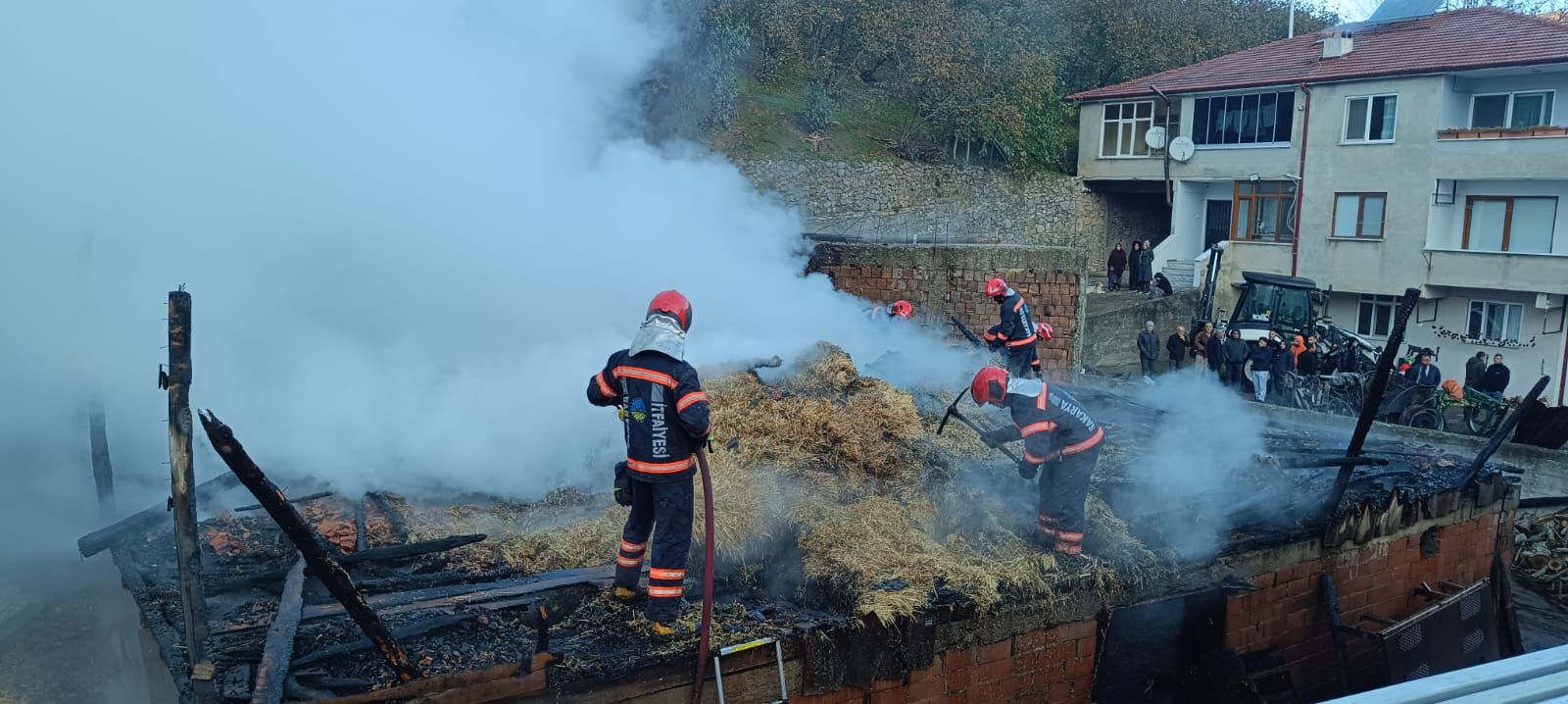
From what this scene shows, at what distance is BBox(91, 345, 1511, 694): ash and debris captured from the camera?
193 inches

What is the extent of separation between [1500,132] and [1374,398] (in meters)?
17.0

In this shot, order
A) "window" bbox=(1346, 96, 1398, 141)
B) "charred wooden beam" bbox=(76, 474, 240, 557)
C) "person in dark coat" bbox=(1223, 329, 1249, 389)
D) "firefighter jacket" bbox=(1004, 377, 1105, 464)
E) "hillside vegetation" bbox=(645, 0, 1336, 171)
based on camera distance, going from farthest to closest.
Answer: "hillside vegetation" bbox=(645, 0, 1336, 171), "window" bbox=(1346, 96, 1398, 141), "person in dark coat" bbox=(1223, 329, 1249, 389), "firefighter jacket" bbox=(1004, 377, 1105, 464), "charred wooden beam" bbox=(76, 474, 240, 557)

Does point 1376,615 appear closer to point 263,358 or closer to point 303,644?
point 303,644

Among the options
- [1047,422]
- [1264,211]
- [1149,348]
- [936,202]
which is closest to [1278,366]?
[1149,348]

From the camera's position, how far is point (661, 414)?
507cm

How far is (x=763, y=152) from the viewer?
22.5 meters

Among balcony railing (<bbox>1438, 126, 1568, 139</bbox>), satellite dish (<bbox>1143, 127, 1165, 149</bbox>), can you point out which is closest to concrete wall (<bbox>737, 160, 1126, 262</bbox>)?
satellite dish (<bbox>1143, 127, 1165, 149</bbox>)

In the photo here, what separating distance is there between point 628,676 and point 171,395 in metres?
2.21

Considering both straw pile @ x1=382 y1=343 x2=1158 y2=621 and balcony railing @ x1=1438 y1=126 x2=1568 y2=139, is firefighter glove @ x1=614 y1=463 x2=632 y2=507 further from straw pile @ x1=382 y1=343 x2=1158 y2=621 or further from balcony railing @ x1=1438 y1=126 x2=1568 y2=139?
balcony railing @ x1=1438 y1=126 x2=1568 y2=139

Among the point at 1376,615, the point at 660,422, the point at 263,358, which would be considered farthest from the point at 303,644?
the point at 1376,615

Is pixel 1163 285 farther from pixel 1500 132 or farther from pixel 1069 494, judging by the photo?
pixel 1069 494

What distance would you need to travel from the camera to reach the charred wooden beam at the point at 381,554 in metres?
5.40

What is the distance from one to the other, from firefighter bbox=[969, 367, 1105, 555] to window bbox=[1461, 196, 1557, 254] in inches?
751

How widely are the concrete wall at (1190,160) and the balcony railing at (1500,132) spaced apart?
9.78 feet
